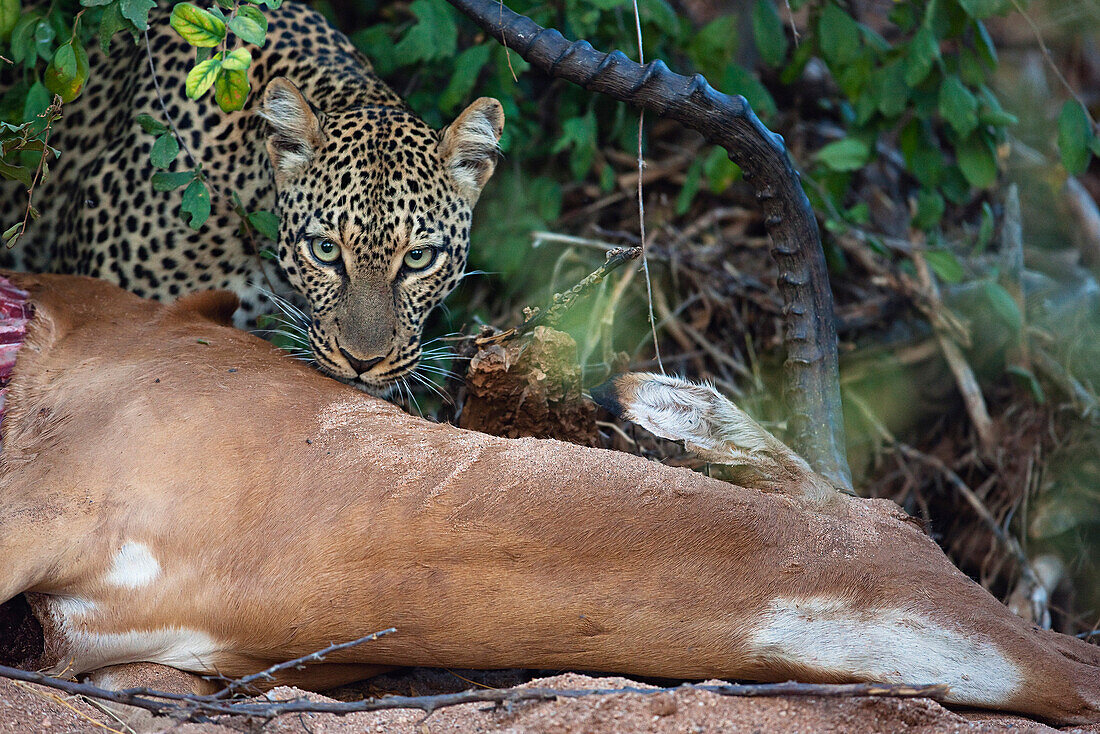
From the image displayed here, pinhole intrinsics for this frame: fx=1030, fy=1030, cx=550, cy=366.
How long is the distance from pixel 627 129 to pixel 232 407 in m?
2.47

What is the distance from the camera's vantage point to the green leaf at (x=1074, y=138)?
147 inches

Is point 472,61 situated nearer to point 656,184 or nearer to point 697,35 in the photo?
point 697,35

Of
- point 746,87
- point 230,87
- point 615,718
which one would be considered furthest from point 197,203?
A: point 746,87

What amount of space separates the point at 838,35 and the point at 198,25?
2.57m

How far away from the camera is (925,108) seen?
3953mm

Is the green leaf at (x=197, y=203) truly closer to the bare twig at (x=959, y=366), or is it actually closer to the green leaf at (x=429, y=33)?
the green leaf at (x=429, y=33)

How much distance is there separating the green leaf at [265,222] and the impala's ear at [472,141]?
0.55 meters

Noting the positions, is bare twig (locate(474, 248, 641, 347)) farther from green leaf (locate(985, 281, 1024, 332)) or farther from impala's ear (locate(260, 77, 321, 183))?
green leaf (locate(985, 281, 1024, 332))

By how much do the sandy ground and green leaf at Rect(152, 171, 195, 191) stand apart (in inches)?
58.8

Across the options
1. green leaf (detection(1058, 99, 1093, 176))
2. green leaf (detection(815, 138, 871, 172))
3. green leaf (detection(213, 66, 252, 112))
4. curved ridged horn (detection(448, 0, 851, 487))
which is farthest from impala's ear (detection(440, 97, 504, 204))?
green leaf (detection(1058, 99, 1093, 176))

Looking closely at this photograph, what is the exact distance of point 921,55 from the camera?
147 inches

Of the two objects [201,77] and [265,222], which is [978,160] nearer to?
[265,222]

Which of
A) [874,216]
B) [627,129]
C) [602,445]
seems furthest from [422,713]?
[874,216]

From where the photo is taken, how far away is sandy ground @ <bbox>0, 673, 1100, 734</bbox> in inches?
70.1
